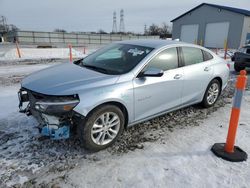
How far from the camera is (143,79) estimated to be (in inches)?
133

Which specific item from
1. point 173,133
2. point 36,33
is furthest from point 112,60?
point 36,33

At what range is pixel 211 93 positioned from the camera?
4.89 m

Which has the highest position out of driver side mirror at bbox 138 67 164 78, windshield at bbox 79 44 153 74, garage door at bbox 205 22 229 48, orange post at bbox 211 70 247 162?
garage door at bbox 205 22 229 48

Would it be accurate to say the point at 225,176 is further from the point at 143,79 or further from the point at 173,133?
the point at 143,79

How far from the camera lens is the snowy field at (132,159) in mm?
2607

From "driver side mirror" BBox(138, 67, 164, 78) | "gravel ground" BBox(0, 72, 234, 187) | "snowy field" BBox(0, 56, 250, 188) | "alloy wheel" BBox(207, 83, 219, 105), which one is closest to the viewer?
"snowy field" BBox(0, 56, 250, 188)

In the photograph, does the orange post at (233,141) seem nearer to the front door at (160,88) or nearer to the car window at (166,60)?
the front door at (160,88)

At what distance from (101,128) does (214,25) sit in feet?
98.7

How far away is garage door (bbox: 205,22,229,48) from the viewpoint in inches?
1086

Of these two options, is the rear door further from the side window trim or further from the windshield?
the windshield

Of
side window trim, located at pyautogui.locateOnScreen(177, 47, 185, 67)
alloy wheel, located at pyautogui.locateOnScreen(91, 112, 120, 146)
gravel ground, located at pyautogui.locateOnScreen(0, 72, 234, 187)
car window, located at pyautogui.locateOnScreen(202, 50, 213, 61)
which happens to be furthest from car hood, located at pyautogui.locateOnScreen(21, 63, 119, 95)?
car window, located at pyautogui.locateOnScreen(202, 50, 213, 61)

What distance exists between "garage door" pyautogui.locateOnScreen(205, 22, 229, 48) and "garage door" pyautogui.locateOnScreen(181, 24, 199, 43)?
6.03 feet

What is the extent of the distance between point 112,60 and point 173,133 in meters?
1.72

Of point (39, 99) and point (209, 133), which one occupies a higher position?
point (39, 99)
